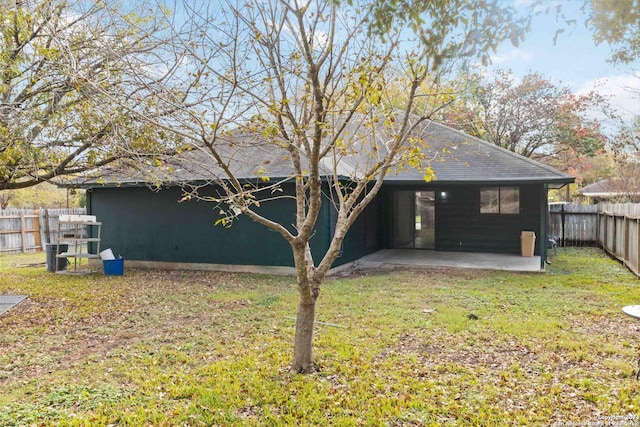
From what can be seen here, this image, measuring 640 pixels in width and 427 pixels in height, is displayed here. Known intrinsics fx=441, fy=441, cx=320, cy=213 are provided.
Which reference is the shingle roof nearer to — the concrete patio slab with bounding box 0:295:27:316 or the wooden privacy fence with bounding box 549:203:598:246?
the concrete patio slab with bounding box 0:295:27:316

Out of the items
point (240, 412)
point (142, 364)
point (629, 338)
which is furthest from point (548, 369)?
point (142, 364)

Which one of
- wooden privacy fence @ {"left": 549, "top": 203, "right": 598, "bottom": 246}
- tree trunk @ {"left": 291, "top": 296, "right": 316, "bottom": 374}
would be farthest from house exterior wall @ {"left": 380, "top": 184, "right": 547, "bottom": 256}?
tree trunk @ {"left": 291, "top": 296, "right": 316, "bottom": 374}

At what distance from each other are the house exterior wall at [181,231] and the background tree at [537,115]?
11905 millimetres

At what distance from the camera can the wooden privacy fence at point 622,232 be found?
9.05 metres

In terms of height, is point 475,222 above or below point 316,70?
below

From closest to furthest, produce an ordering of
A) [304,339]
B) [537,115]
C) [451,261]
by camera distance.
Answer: [304,339]
[451,261]
[537,115]

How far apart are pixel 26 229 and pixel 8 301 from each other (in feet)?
33.8

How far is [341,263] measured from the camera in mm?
10523

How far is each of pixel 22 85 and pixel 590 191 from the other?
28.7 metres

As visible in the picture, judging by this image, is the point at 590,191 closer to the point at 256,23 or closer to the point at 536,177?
the point at 536,177

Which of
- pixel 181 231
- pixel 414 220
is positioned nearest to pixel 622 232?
pixel 414 220

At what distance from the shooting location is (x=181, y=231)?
1119 cm

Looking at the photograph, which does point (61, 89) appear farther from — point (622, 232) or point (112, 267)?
point (622, 232)

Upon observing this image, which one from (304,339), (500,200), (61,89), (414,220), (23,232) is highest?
(61,89)
